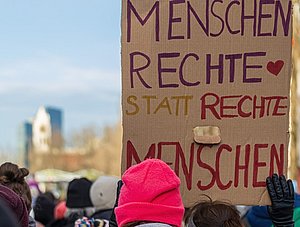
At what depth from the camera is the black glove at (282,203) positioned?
2.94 meters

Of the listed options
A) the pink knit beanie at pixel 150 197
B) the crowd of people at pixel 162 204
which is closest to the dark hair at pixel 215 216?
the crowd of people at pixel 162 204

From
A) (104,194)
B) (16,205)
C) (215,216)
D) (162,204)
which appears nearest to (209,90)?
(215,216)

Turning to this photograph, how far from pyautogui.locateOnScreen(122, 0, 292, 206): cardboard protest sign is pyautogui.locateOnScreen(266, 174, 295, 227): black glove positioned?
115 millimetres

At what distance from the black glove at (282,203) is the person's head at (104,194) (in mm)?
1896

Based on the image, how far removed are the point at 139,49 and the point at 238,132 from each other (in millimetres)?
602

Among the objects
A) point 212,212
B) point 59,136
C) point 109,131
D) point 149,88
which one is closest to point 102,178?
point 149,88

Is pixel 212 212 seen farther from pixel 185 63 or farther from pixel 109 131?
pixel 109 131

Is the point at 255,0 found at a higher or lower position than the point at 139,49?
higher

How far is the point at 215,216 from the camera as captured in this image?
8.86 ft

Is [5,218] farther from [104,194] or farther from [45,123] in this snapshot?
[45,123]

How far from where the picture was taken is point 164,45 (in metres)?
3.28

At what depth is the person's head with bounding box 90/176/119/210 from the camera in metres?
4.80

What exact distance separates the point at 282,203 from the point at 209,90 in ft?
2.07

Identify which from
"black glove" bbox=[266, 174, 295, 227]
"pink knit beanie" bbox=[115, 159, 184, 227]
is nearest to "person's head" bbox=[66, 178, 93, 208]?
"black glove" bbox=[266, 174, 295, 227]
